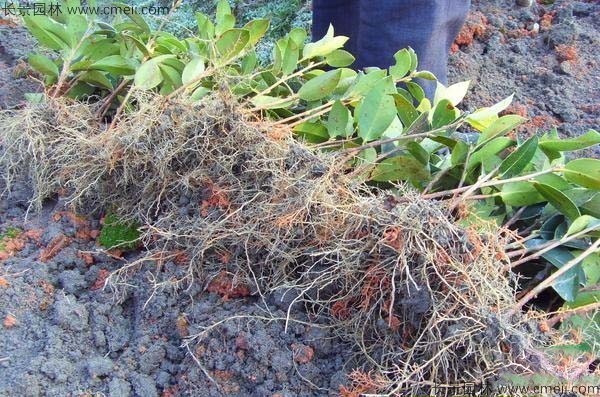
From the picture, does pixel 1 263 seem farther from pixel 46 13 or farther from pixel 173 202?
pixel 46 13

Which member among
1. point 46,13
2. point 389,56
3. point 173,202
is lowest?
point 173,202

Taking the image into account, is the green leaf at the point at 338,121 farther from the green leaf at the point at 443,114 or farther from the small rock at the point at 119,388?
the small rock at the point at 119,388

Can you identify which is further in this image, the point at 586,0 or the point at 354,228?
the point at 586,0

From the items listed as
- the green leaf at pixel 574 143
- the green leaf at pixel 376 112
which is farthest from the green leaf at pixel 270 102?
the green leaf at pixel 574 143

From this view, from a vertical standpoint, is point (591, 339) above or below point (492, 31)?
below

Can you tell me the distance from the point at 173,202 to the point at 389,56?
823 millimetres

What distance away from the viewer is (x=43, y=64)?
1545 mm

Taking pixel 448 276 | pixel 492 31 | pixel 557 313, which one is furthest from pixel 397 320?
pixel 492 31

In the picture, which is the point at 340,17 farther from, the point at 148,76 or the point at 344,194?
the point at 344,194

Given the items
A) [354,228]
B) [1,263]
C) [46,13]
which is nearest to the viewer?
[354,228]

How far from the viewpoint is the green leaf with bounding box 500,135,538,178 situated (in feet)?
3.70

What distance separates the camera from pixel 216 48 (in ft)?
4.50

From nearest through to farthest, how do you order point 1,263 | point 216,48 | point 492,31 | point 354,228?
point 354,228 < point 1,263 < point 216,48 < point 492,31

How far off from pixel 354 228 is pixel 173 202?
0.39m
